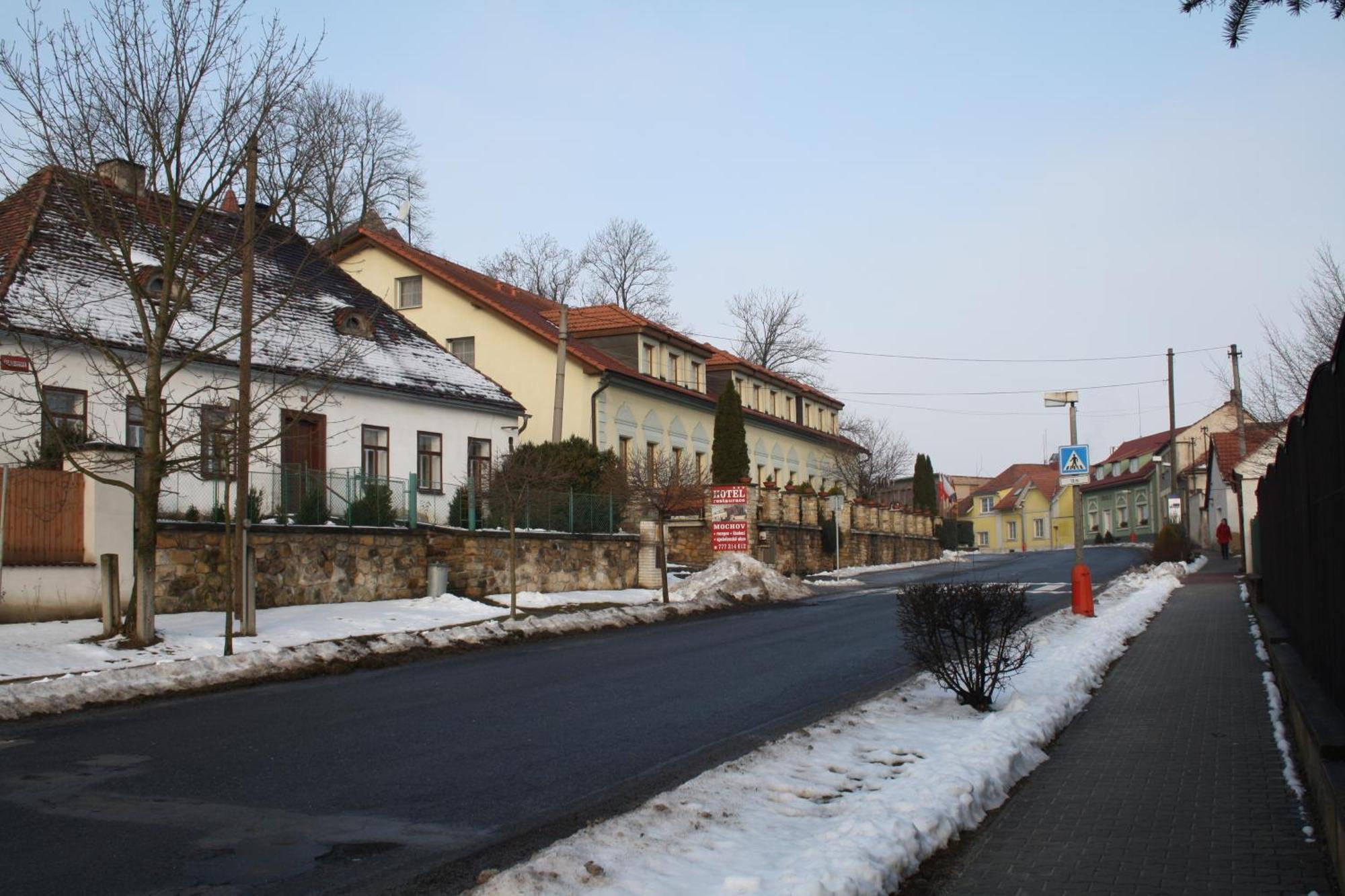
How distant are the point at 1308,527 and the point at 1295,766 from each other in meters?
2.38

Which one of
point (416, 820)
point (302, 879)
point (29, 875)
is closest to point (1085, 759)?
point (416, 820)

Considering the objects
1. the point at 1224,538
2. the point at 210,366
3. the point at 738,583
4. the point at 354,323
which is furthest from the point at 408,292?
the point at 1224,538

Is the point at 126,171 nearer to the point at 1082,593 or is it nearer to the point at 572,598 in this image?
the point at 572,598

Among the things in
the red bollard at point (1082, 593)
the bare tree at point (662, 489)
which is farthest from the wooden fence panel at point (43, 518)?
the red bollard at point (1082, 593)

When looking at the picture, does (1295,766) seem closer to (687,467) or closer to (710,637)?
(710,637)

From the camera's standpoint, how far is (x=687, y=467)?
113ft

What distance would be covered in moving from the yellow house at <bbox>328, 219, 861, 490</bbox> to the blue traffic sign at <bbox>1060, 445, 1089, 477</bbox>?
1753 centimetres

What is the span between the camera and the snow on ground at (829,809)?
5.61m

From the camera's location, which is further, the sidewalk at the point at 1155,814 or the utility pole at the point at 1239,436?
the utility pole at the point at 1239,436

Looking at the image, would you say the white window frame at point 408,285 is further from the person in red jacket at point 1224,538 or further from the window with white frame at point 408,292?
the person in red jacket at point 1224,538

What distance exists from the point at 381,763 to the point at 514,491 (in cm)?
1639

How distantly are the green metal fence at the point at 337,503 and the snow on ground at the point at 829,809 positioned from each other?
42.3ft

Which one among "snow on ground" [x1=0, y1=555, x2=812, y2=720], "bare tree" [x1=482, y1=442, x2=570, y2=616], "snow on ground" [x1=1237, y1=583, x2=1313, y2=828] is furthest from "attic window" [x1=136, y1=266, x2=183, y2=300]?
"snow on ground" [x1=1237, y1=583, x2=1313, y2=828]

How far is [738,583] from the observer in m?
30.5
